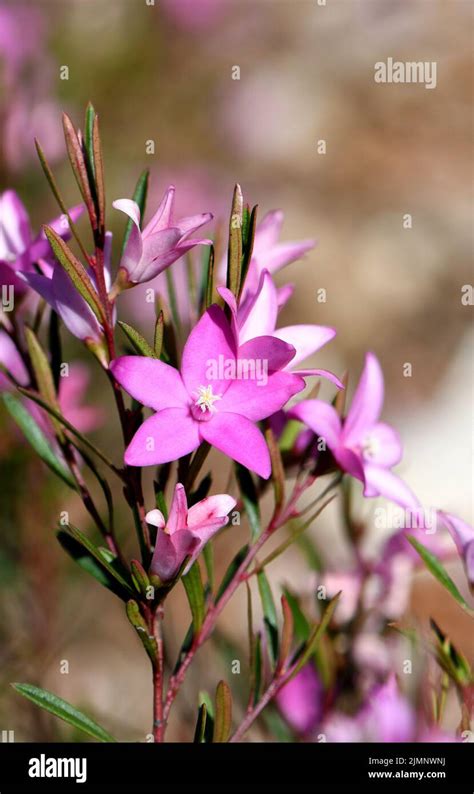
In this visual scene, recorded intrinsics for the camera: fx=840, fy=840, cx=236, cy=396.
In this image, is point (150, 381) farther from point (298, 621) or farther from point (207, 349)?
point (298, 621)

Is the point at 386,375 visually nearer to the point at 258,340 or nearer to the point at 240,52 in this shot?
the point at 240,52

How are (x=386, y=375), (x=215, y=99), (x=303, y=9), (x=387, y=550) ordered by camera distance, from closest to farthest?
(x=387, y=550), (x=386, y=375), (x=215, y=99), (x=303, y=9)

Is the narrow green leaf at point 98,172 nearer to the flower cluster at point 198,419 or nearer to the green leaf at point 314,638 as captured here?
the flower cluster at point 198,419

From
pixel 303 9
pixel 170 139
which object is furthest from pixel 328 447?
pixel 303 9

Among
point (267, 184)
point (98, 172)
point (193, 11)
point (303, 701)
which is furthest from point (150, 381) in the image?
point (267, 184)

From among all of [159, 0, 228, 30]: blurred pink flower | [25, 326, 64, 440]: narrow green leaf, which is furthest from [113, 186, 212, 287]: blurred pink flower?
[159, 0, 228, 30]: blurred pink flower

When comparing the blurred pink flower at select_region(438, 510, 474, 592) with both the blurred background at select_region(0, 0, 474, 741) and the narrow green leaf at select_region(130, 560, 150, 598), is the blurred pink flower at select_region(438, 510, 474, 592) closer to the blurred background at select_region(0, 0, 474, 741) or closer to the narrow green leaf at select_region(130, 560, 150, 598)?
the narrow green leaf at select_region(130, 560, 150, 598)
